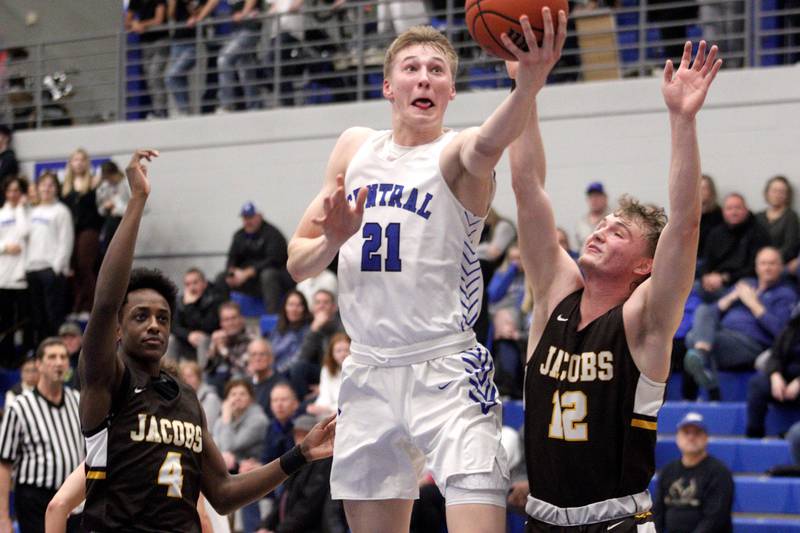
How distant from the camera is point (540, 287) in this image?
5.21m

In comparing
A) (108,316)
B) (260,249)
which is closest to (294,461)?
(108,316)

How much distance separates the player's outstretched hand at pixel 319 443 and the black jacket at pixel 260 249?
8431mm

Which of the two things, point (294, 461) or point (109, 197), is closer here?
point (294, 461)

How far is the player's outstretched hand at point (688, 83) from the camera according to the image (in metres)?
4.61

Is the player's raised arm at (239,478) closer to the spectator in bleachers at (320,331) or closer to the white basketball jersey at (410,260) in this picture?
the white basketball jersey at (410,260)

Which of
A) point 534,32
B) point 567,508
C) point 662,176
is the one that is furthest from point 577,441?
point 662,176

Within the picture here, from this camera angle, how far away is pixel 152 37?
53.3ft

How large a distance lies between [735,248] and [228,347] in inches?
182

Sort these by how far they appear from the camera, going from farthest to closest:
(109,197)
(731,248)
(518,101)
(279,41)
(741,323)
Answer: (279,41) → (109,197) → (731,248) → (741,323) → (518,101)

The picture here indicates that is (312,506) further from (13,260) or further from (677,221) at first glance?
(13,260)

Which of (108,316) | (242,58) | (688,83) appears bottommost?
(108,316)

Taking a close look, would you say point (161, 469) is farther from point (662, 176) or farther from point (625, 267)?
point (662, 176)

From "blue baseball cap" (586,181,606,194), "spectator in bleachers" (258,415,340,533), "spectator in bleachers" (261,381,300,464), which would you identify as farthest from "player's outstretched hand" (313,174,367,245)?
"blue baseball cap" (586,181,606,194)

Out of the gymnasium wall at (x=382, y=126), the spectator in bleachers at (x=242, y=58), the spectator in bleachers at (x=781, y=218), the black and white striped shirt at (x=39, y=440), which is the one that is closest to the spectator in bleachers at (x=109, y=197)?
the gymnasium wall at (x=382, y=126)
